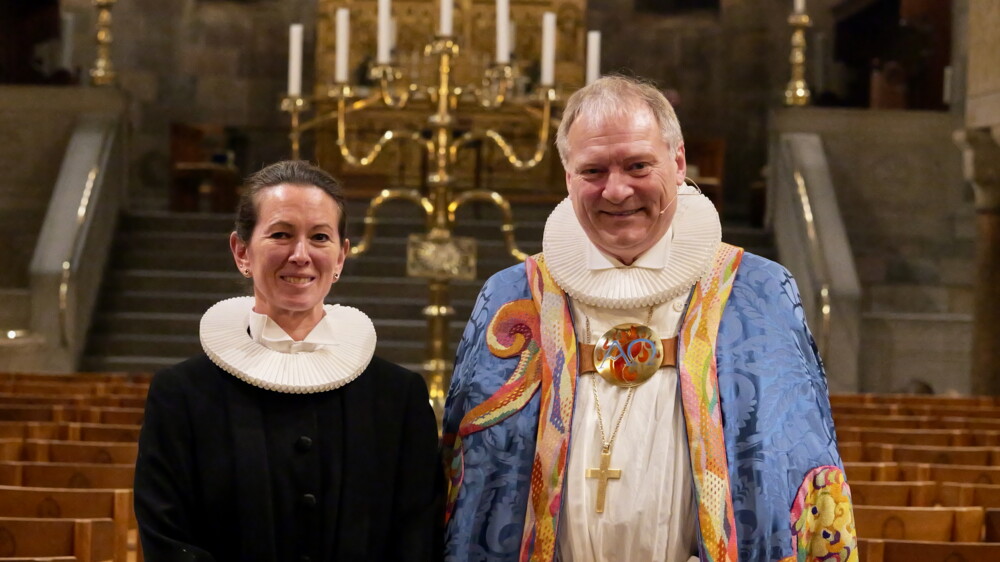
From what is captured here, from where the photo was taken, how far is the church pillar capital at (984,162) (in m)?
8.73

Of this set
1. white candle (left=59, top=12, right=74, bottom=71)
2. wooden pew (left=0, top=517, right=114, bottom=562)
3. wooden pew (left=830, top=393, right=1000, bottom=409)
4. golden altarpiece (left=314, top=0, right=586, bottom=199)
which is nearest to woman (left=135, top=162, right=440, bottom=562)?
wooden pew (left=0, top=517, right=114, bottom=562)

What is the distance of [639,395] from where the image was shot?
2.63 metres

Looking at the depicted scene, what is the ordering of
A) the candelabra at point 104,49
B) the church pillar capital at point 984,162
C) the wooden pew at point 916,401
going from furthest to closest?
the candelabra at point 104,49, the church pillar capital at point 984,162, the wooden pew at point 916,401

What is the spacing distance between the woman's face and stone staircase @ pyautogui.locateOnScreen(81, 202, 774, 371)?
24.8 ft

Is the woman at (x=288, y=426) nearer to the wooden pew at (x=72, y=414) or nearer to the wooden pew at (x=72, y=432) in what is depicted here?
the wooden pew at (x=72, y=432)

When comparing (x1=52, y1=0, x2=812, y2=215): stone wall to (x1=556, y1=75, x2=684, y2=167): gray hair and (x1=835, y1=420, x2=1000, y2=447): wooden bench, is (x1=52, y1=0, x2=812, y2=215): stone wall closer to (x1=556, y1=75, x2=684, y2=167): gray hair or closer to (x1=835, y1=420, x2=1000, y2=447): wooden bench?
(x1=835, y1=420, x2=1000, y2=447): wooden bench

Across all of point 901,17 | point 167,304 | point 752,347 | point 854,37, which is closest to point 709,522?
point 752,347

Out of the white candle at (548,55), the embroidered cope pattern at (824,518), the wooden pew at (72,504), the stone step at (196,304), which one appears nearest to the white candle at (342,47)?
the white candle at (548,55)

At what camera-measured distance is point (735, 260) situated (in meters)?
2.73

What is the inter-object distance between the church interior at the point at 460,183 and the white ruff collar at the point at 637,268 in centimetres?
117

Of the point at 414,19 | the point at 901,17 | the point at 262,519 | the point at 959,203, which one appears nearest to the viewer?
the point at 262,519

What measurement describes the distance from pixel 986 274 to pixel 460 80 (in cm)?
622

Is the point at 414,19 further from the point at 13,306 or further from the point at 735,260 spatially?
the point at 735,260

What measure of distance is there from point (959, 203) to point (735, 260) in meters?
9.73
